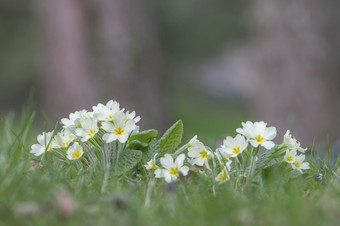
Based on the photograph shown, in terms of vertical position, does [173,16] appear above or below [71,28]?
above

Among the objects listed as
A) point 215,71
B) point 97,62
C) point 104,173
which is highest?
point 215,71

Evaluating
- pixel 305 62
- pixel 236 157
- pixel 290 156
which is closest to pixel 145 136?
pixel 236 157

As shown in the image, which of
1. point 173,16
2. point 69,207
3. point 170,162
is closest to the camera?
point 69,207

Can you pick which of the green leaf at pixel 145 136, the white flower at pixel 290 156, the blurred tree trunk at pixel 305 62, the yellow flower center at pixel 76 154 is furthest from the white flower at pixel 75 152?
the blurred tree trunk at pixel 305 62

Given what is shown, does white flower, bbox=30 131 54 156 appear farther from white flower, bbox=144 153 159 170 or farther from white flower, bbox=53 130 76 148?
white flower, bbox=144 153 159 170

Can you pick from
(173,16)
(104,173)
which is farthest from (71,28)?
(173,16)

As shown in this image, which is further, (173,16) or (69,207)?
(173,16)

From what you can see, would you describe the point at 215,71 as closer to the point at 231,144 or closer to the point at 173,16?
the point at 173,16

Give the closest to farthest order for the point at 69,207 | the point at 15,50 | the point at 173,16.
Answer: the point at 69,207 < the point at 15,50 < the point at 173,16

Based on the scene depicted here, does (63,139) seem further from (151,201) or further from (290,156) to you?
(290,156)
